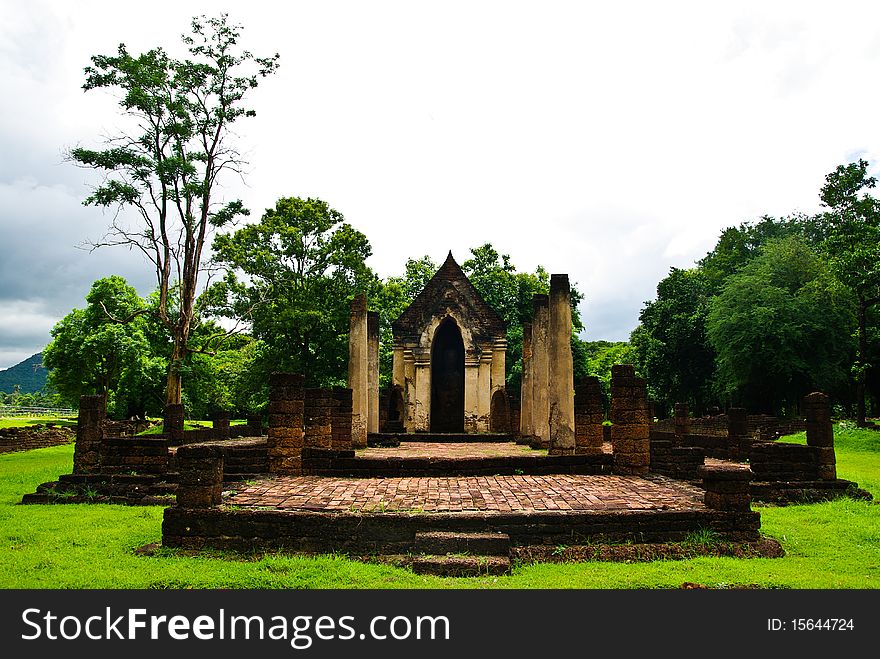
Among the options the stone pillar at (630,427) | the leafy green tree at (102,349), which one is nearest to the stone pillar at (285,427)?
the stone pillar at (630,427)

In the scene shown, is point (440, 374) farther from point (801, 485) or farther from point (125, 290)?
point (125, 290)

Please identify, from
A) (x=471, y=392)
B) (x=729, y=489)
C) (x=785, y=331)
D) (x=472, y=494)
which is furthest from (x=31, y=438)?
(x=785, y=331)

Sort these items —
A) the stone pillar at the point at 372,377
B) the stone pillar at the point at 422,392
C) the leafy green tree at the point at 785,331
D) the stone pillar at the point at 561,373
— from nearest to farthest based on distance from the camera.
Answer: the stone pillar at the point at 561,373 → the stone pillar at the point at 372,377 → the stone pillar at the point at 422,392 → the leafy green tree at the point at 785,331

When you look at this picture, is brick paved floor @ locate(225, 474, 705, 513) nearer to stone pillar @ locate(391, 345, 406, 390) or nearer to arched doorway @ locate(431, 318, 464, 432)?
stone pillar @ locate(391, 345, 406, 390)

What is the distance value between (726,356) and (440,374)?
14.6 m

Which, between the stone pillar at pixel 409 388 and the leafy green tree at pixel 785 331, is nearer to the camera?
the stone pillar at pixel 409 388

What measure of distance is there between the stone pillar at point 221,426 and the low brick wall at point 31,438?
9.03 m

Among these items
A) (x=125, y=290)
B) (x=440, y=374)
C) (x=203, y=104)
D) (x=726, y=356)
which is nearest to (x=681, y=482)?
(x=440, y=374)

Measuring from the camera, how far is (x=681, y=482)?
34.2 ft

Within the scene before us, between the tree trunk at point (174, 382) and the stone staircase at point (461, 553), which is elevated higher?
the tree trunk at point (174, 382)

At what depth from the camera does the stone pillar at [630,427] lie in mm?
11336

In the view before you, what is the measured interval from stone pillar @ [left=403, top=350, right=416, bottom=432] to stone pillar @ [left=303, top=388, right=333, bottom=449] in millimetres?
9950

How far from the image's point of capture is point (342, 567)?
6.64 metres

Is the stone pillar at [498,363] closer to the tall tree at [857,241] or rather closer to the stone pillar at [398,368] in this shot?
the stone pillar at [398,368]
